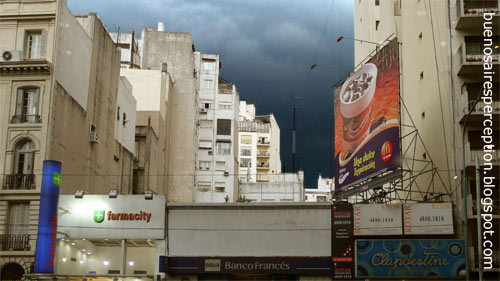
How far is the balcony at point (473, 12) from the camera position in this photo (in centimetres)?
3747

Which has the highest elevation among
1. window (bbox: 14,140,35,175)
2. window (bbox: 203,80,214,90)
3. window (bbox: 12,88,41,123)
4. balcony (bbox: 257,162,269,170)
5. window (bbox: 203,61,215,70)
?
window (bbox: 203,61,215,70)

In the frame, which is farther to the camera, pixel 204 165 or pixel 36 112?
pixel 204 165

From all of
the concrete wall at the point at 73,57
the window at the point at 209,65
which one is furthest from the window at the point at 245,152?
the concrete wall at the point at 73,57

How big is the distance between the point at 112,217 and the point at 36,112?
318 inches

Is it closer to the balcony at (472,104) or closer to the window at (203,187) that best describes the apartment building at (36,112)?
the balcony at (472,104)

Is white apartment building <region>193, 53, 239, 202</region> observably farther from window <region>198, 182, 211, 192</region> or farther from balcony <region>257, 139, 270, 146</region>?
balcony <region>257, 139, 270, 146</region>

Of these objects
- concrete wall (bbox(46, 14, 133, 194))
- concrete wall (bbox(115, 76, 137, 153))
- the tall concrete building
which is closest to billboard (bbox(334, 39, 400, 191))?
the tall concrete building

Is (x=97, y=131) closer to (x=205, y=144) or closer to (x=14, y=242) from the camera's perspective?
(x=14, y=242)

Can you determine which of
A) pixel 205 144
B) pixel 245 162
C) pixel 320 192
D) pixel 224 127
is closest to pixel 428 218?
pixel 205 144

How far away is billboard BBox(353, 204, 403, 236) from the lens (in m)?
36.9

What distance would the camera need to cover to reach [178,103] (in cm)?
8350

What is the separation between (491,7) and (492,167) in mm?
9998

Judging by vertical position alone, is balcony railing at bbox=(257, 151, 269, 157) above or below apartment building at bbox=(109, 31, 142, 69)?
below

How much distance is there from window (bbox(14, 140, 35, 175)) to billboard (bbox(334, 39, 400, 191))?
20422 millimetres
